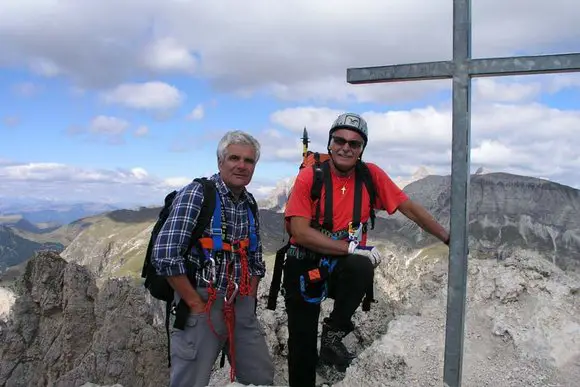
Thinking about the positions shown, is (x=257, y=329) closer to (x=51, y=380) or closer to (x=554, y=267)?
(x=554, y=267)

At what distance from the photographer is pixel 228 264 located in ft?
18.6

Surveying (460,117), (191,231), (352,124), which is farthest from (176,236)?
(460,117)

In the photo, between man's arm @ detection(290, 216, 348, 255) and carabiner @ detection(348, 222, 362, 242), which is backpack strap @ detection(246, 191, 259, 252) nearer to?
man's arm @ detection(290, 216, 348, 255)

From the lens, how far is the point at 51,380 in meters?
15.2

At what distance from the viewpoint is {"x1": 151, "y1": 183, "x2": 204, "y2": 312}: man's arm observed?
17.1 feet

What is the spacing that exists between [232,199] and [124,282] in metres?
11.4

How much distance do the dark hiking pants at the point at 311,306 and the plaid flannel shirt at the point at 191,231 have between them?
75 centimetres

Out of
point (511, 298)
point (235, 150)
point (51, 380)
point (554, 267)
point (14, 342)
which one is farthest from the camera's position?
point (14, 342)

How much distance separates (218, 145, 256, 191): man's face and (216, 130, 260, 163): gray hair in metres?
0.04

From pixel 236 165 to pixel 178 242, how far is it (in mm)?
1071

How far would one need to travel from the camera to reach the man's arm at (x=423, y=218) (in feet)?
19.0

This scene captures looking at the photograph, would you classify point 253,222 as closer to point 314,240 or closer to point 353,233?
point 314,240

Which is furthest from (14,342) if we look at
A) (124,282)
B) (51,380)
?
(124,282)

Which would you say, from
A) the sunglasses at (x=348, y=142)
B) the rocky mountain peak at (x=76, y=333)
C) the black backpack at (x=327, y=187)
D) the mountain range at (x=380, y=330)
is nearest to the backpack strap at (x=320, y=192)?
the black backpack at (x=327, y=187)
